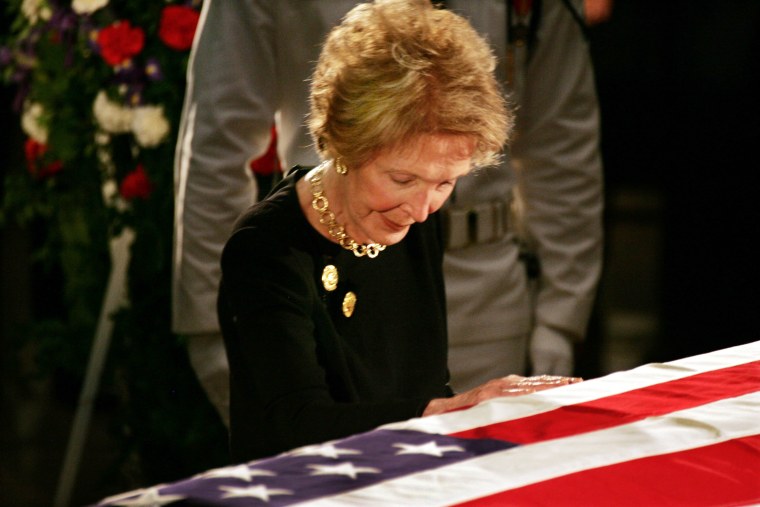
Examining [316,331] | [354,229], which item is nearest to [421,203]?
[354,229]

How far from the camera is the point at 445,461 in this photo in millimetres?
1410

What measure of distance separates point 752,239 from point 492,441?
3.07 meters

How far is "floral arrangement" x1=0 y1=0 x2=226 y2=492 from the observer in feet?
11.6

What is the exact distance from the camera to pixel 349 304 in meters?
2.00

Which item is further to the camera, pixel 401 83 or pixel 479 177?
pixel 479 177

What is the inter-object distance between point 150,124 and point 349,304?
1.68m

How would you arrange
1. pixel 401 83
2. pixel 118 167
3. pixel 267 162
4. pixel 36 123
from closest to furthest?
pixel 401 83
pixel 267 162
pixel 118 167
pixel 36 123

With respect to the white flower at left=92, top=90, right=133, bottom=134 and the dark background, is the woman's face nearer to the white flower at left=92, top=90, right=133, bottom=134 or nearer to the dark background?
the white flower at left=92, top=90, right=133, bottom=134

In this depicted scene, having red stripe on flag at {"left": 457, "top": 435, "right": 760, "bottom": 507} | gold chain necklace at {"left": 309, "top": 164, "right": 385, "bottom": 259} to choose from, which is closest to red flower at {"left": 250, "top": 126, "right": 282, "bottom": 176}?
gold chain necklace at {"left": 309, "top": 164, "right": 385, "bottom": 259}

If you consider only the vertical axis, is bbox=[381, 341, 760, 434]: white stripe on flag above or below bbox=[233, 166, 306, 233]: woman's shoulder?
below

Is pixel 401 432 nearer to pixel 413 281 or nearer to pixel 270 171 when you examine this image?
pixel 413 281

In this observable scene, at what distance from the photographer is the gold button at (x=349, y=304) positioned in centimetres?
200

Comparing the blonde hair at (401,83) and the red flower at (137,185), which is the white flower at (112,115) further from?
the blonde hair at (401,83)

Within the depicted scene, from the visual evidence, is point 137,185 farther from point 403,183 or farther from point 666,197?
point 666,197
